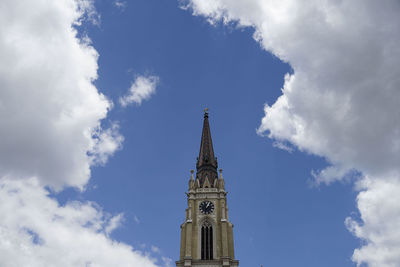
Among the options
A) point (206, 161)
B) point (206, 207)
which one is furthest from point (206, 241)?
point (206, 161)

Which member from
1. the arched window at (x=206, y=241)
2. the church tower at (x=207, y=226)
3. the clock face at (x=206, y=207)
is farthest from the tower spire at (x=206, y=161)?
the arched window at (x=206, y=241)

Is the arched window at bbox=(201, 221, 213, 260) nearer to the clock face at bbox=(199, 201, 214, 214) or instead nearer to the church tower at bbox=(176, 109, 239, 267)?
the church tower at bbox=(176, 109, 239, 267)

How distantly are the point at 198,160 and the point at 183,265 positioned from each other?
28106 millimetres

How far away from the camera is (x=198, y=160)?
293ft

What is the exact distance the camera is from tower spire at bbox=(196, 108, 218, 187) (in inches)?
3305

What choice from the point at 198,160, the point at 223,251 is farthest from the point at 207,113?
the point at 223,251

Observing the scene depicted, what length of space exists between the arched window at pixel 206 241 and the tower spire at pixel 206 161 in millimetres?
10646

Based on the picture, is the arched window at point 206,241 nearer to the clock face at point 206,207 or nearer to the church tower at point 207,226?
the church tower at point 207,226

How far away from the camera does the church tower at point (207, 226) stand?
6806 centimetres

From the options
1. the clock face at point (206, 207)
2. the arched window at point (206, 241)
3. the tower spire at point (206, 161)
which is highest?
the tower spire at point (206, 161)

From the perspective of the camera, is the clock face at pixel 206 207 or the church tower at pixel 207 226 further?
the clock face at pixel 206 207

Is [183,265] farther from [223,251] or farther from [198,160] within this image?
[198,160]

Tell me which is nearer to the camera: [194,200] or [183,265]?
[183,265]

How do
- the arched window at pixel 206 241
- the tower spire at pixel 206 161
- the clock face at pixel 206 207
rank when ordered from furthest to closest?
the tower spire at pixel 206 161 → the clock face at pixel 206 207 → the arched window at pixel 206 241
